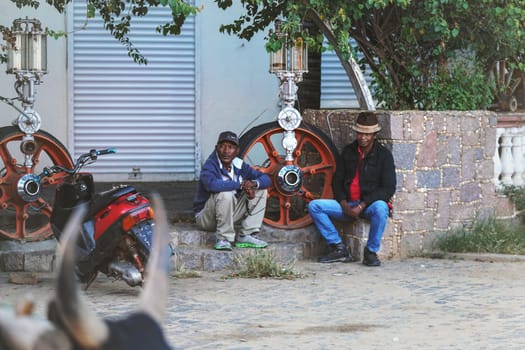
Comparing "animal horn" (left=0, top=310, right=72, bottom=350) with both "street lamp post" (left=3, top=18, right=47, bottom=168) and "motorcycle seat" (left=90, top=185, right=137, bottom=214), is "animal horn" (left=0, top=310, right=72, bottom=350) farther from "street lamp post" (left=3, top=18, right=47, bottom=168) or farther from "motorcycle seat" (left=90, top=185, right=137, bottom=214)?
"street lamp post" (left=3, top=18, right=47, bottom=168)

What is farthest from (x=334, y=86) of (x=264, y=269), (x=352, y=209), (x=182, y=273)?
(x=182, y=273)

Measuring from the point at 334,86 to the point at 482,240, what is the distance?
4.41m

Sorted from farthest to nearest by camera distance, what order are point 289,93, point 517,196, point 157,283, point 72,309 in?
point 517,196 → point 289,93 → point 157,283 → point 72,309

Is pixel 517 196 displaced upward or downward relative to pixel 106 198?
downward

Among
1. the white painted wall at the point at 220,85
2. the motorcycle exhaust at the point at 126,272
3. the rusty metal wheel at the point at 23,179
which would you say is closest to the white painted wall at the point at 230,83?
the white painted wall at the point at 220,85

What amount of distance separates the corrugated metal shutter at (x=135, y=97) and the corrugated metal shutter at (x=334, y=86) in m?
1.58

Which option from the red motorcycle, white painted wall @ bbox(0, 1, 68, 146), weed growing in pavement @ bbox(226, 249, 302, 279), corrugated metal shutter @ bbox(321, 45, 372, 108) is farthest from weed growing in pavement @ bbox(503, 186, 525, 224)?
white painted wall @ bbox(0, 1, 68, 146)

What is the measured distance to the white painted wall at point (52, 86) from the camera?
13336mm

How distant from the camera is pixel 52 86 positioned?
1361 cm

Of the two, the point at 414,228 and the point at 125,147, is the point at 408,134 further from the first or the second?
the point at 125,147

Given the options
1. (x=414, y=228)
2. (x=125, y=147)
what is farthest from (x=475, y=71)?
(x=125, y=147)

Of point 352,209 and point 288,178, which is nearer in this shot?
point 352,209

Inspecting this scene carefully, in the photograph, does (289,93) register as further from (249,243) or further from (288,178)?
(249,243)

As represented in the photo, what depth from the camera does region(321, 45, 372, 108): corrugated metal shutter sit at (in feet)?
46.5
